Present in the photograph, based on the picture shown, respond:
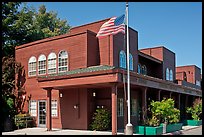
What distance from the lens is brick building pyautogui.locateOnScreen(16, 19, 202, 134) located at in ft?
60.8

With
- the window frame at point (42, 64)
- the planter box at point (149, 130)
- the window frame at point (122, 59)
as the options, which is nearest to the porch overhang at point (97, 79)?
the planter box at point (149, 130)

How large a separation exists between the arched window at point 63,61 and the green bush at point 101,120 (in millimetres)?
4805

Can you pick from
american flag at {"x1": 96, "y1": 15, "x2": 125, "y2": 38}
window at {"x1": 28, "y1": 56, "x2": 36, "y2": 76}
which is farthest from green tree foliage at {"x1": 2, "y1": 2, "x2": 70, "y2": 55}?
american flag at {"x1": 96, "y1": 15, "x2": 125, "y2": 38}

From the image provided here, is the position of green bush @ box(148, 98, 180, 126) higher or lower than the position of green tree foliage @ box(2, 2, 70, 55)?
lower

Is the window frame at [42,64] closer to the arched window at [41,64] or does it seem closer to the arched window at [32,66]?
the arched window at [41,64]

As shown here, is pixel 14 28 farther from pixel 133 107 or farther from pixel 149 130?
pixel 149 130

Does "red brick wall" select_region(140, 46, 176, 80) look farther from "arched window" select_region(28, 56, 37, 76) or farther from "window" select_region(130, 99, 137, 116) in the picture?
"arched window" select_region(28, 56, 37, 76)

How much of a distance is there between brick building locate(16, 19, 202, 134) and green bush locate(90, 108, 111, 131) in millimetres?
661

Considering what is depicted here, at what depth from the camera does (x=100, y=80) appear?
17062mm

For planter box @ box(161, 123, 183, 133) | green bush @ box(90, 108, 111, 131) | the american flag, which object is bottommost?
planter box @ box(161, 123, 183, 133)

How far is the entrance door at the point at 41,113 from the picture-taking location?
77.0ft

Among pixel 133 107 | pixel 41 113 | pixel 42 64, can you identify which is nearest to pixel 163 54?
pixel 133 107

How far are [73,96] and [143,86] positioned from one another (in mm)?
5114

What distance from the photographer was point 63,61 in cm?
2306
